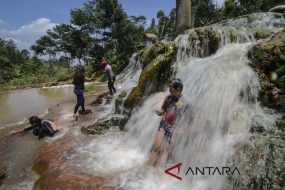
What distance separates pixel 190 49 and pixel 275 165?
488 cm

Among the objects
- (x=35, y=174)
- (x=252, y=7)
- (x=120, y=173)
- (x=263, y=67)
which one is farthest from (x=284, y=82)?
(x=252, y=7)

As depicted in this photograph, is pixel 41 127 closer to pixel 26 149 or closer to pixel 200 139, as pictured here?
pixel 26 149

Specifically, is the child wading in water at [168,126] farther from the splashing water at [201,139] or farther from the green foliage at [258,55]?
the green foliage at [258,55]

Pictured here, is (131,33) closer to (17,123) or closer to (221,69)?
(17,123)

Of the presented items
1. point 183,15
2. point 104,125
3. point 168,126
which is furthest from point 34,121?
point 183,15

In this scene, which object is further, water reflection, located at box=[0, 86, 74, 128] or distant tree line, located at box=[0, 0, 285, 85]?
distant tree line, located at box=[0, 0, 285, 85]

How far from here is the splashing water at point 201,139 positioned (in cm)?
307

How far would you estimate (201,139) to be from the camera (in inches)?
140

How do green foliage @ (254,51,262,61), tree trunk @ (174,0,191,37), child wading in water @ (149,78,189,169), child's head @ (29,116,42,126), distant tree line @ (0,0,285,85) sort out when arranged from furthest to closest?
distant tree line @ (0,0,285,85) < tree trunk @ (174,0,191,37) < child's head @ (29,116,42,126) < green foliage @ (254,51,262,61) < child wading in water @ (149,78,189,169)

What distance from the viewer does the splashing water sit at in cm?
307

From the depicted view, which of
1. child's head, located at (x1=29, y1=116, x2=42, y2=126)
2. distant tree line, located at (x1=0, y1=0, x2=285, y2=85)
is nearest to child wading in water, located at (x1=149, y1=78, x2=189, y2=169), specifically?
child's head, located at (x1=29, y1=116, x2=42, y2=126)

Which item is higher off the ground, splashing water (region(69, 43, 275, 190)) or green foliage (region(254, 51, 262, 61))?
green foliage (region(254, 51, 262, 61))

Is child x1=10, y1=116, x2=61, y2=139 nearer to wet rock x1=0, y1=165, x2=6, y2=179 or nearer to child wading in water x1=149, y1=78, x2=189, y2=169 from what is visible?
wet rock x1=0, y1=165, x2=6, y2=179

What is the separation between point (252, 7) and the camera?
30.0 meters
